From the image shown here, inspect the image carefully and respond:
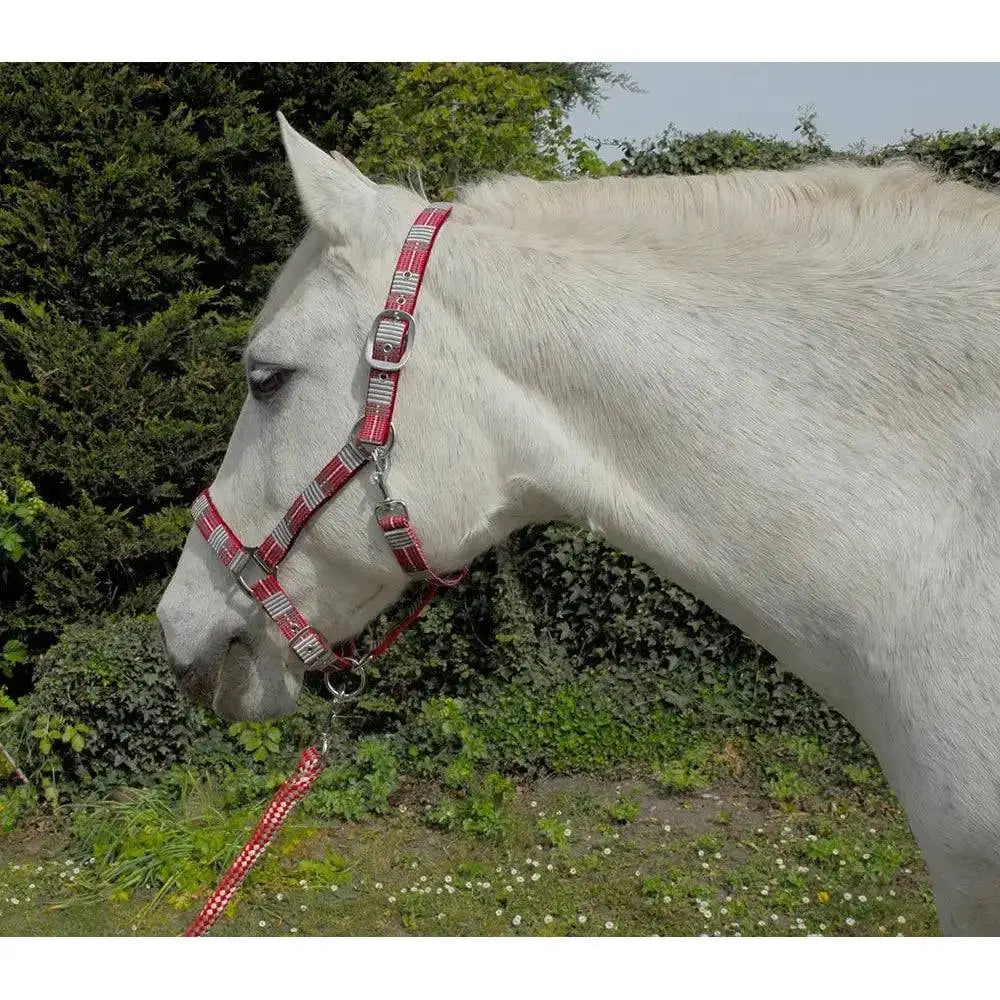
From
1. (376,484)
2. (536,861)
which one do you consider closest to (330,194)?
(376,484)

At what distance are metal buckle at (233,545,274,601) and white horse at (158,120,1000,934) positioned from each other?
45 millimetres

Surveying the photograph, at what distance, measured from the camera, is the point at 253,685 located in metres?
2.25

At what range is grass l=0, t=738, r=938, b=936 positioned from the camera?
159 inches

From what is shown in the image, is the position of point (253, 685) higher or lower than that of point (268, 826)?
higher

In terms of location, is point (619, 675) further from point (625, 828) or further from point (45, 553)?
point (45, 553)

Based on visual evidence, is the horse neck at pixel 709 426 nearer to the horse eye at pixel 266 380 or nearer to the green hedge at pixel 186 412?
the horse eye at pixel 266 380

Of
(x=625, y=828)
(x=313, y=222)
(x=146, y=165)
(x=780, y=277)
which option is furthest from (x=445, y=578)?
(x=146, y=165)

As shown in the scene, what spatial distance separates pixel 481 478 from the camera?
194cm

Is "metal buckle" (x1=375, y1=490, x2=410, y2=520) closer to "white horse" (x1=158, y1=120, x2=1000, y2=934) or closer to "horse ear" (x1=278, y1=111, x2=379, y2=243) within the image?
"white horse" (x1=158, y1=120, x2=1000, y2=934)

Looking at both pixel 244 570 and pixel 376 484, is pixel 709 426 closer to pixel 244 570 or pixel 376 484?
pixel 376 484

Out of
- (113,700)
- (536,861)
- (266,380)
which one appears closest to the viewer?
(266,380)

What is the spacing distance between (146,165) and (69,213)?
1.66 ft

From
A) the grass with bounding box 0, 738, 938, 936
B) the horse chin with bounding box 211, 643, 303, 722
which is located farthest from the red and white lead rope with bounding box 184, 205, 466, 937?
the grass with bounding box 0, 738, 938, 936

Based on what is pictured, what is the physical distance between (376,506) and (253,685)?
0.64m
